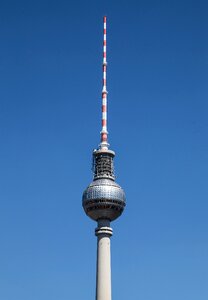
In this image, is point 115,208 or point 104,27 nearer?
point 115,208

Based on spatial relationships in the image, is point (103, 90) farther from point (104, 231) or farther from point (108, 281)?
point (108, 281)

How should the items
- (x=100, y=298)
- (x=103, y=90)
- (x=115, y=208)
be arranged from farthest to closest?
(x=103, y=90) < (x=115, y=208) < (x=100, y=298)

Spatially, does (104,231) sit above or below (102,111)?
below

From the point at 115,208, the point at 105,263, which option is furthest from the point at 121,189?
the point at 105,263

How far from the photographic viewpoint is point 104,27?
424 ft

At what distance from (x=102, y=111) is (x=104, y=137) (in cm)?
552

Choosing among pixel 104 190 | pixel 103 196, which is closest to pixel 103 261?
pixel 103 196

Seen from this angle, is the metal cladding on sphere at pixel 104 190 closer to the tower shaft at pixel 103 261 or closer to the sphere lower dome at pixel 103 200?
the sphere lower dome at pixel 103 200

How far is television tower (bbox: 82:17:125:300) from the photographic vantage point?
11425cm

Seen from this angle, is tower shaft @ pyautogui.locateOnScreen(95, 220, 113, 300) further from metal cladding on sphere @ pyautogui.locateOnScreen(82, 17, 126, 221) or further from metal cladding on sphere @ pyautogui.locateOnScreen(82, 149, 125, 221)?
metal cladding on sphere @ pyautogui.locateOnScreen(82, 17, 126, 221)

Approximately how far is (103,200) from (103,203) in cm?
59

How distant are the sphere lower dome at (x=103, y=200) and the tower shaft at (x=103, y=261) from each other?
77.3 inches

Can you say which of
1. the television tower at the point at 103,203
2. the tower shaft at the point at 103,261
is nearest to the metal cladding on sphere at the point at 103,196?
the television tower at the point at 103,203

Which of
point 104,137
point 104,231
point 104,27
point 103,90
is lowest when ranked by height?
point 104,231
